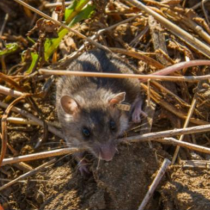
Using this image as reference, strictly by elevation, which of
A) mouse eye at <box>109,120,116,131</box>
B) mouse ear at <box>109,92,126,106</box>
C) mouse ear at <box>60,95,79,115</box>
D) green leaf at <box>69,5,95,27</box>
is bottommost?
mouse eye at <box>109,120,116,131</box>

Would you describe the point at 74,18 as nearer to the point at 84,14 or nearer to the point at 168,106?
the point at 84,14

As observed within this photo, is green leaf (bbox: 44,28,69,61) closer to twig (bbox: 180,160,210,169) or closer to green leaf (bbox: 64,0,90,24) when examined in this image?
green leaf (bbox: 64,0,90,24)

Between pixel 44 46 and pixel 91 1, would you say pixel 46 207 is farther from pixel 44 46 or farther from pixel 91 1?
pixel 91 1

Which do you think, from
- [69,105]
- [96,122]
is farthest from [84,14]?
[96,122]

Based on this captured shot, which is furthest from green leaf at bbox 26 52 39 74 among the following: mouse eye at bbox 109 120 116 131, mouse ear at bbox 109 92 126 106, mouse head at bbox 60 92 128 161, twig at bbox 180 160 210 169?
twig at bbox 180 160 210 169

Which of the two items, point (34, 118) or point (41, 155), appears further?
point (34, 118)

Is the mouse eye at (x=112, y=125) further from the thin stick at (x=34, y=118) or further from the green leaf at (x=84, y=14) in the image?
the green leaf at (x=84, y=14)

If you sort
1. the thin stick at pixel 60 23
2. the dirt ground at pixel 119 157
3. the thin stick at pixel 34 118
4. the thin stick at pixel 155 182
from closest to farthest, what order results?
the thin stick at pixel 155 182
the dirt ground at pixel 119 157
the thin stick at pixel 60 23
the thin stick at pixel 34 118

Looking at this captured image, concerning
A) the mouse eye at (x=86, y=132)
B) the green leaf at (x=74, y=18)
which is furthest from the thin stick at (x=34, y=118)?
the green leaf at (x=74, y=18)
